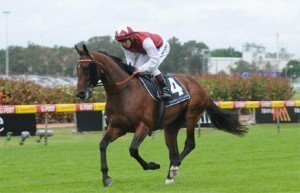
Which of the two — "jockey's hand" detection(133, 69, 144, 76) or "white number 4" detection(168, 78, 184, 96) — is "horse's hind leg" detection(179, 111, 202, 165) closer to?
"white number 4" detection(168, 78, 184, 96)

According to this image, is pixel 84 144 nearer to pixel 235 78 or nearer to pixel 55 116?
pixel 55 116

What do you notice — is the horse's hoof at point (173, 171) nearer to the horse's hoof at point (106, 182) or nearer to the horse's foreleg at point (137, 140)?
the horse's foreleg at point (137, 140)

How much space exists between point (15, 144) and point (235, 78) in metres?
17.1

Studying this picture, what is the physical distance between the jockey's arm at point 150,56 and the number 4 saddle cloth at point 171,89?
0.49 ft

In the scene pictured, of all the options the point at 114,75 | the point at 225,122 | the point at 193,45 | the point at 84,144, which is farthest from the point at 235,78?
the point at 193,45

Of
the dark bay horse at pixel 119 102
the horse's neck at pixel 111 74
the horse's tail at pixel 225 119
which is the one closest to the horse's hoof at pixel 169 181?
the dark bay horse at pixel 119 102

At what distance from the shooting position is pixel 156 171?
13.3 m

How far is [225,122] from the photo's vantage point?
13484mm

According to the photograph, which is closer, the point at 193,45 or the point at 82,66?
the point at 82,66

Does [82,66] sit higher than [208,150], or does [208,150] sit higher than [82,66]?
[82,66]

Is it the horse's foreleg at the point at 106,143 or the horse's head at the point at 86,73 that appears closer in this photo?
the horse's head at the point at 86,73

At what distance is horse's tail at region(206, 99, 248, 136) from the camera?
13.4 metres

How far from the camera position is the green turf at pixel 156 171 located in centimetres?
1102

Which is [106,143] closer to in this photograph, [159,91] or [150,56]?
[159,91]
